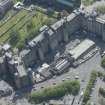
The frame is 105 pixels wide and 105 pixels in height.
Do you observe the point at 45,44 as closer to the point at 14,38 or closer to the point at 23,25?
the point at 14,38

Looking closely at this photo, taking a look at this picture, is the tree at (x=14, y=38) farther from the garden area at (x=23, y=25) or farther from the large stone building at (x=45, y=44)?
the large stone building at (x=45, y=44)

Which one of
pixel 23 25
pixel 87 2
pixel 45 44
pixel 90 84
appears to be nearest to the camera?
pixel 90 84

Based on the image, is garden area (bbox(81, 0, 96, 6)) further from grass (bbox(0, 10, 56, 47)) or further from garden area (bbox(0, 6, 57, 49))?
grass (bbox(0, 10, 56, 47))

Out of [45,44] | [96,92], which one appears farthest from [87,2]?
[96,92]

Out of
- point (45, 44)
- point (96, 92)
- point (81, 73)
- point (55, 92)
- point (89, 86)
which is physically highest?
point (45, 44)

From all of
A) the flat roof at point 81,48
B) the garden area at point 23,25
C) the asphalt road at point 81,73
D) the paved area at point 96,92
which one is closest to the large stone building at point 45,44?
the asphalt road at point 81,73

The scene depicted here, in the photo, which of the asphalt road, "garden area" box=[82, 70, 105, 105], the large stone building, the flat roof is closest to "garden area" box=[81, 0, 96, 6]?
the large stone building
